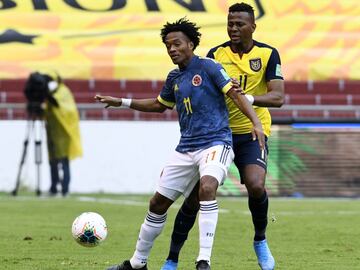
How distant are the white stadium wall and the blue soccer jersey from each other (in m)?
11.5

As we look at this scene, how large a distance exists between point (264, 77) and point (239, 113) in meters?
0.39

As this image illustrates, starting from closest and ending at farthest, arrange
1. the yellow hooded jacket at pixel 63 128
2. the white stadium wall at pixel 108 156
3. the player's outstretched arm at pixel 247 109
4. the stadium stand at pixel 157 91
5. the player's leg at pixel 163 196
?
the player's outstretched arm at pixel 247 109, the player's leg at pixel 163 196, the yellow hooded jacket at pixel 63 128, the white stadium wall at pixel 108 156, the stadium stand at pixel 157 91

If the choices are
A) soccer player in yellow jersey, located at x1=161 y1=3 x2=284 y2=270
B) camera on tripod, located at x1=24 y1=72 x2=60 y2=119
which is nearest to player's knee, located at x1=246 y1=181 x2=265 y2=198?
soccer player in yellow jersey, located at x1=161 y1=3 x2=284 y2=270

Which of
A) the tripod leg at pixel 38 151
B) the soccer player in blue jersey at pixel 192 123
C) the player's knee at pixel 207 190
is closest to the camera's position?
the player's knee at pixel 207 190

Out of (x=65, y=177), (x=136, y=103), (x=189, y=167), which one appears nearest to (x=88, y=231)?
(x=189, y=167)

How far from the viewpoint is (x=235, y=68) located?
929cm

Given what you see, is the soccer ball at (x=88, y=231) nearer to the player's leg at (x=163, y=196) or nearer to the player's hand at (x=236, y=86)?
the player's leg at (x=163, y=196)

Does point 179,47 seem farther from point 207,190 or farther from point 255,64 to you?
point 207,190

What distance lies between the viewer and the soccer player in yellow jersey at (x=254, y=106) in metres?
8.90

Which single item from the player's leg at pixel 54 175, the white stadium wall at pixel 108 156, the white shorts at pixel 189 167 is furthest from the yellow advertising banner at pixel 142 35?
the white shorts at pixel 189 167

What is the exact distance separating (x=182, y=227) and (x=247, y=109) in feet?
3.96

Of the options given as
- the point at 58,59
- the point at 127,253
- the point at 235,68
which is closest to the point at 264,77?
the point at 235,68

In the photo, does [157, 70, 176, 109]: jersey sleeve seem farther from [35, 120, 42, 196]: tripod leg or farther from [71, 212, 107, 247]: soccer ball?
[35, 120, 42, 196]: tripod leg

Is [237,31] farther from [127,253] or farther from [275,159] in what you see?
[275,159]
